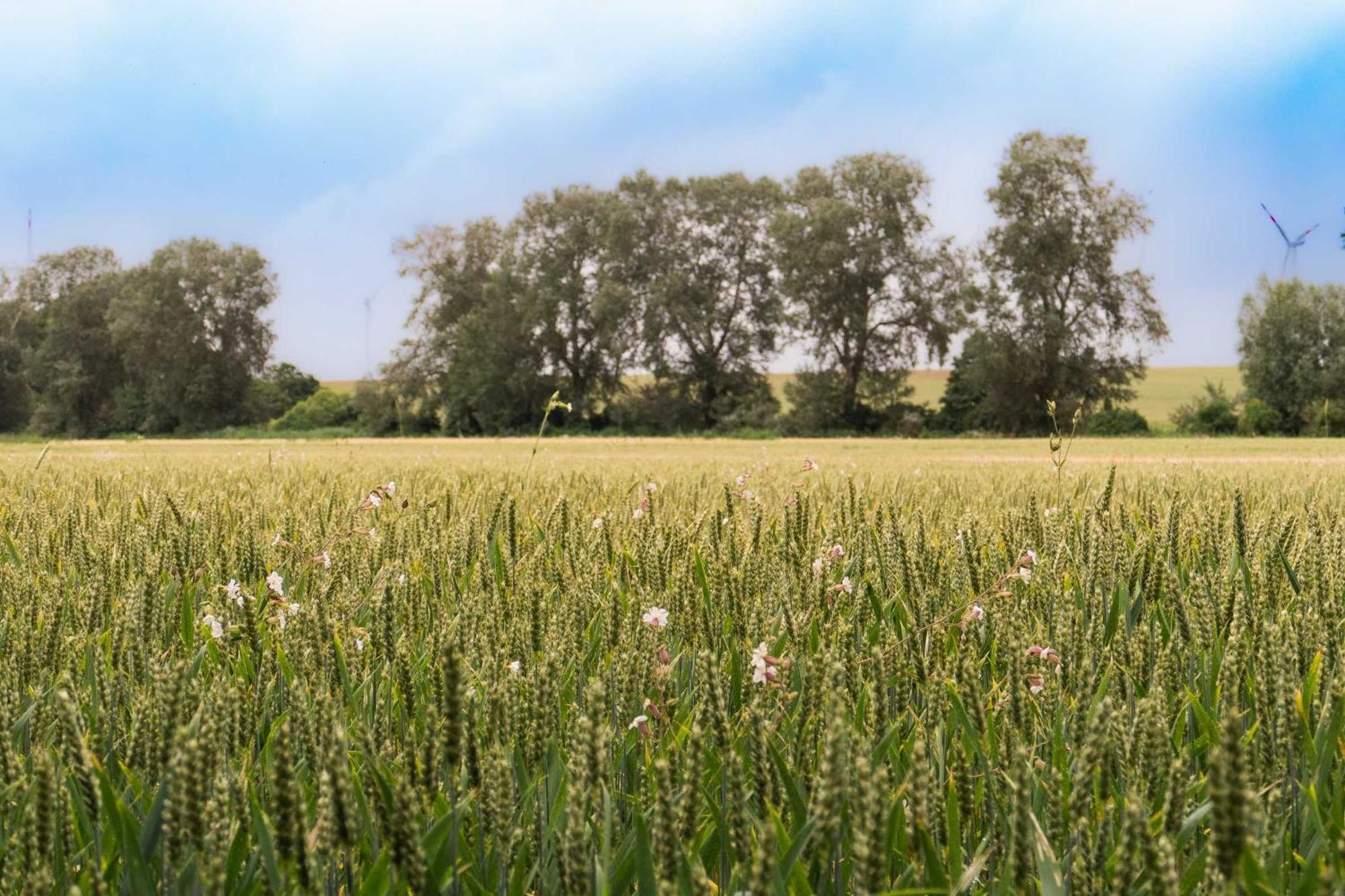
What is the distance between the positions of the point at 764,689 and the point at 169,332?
8807 centimetres

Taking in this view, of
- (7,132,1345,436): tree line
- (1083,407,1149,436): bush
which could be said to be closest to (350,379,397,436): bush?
(7,132,1345,436): tree line

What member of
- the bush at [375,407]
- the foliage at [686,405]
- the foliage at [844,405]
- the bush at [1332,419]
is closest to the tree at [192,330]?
the bush at [375,407]

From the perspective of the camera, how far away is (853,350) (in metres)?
63.2

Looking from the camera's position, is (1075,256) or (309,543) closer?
(309,543)

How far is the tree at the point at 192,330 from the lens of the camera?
80.5 metres

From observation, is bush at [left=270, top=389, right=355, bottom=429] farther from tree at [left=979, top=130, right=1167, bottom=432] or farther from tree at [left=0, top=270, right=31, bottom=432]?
tree at [left=979, top=130, right=1167, bottom=432]

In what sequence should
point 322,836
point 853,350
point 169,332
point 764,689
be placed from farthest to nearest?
1. point 169,332
2. point 853,350
3. point 764,689
4. point 322,836

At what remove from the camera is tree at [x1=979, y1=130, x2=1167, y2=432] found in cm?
5750

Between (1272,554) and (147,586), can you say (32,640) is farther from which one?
(1272,554)

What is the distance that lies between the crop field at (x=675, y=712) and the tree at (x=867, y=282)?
58469 millimetres

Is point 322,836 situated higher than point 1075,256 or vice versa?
point 1075,256

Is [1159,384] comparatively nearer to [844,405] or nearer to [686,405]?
[844,405]

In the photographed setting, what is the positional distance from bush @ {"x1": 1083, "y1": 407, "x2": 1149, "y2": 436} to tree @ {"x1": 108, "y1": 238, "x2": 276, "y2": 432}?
197 ft

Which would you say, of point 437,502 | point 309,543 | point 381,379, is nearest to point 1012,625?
point 309,543
